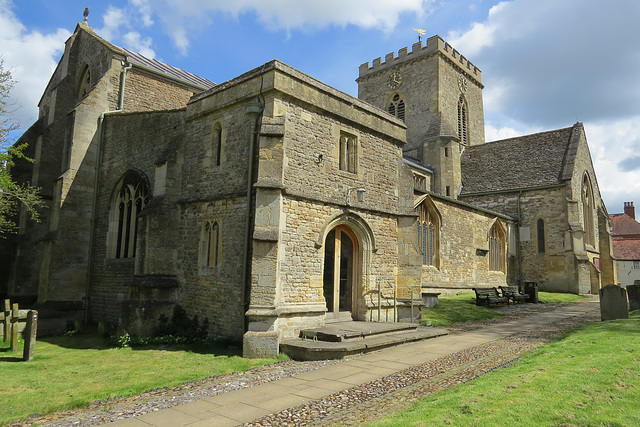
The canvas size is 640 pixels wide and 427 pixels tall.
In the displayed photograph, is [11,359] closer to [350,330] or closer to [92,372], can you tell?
[92,372]

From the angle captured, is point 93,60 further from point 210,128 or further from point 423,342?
point 423,342

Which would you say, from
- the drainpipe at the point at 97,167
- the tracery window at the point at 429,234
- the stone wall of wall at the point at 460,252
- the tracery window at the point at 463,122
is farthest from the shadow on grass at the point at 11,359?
the tracery window at the point at 463,122

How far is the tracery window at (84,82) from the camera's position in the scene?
63.5 feet

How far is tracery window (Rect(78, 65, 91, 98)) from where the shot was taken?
19.3 metres

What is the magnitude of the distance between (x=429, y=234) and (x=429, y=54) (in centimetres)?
1927

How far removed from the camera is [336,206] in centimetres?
1198

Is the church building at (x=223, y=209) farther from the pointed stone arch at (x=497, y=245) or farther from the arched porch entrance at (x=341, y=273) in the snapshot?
the pointed stone arch at (x=497, y=245)

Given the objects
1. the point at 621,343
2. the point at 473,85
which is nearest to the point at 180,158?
the point at 621,343

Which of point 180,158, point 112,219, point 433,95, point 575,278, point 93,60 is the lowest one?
point 575,278

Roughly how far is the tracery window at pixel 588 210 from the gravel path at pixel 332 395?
84.9 ft

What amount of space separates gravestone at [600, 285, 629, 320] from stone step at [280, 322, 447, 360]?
6.61 m

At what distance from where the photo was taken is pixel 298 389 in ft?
23.1

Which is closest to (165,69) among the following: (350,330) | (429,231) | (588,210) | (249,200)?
(249,200)

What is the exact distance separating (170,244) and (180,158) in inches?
105
